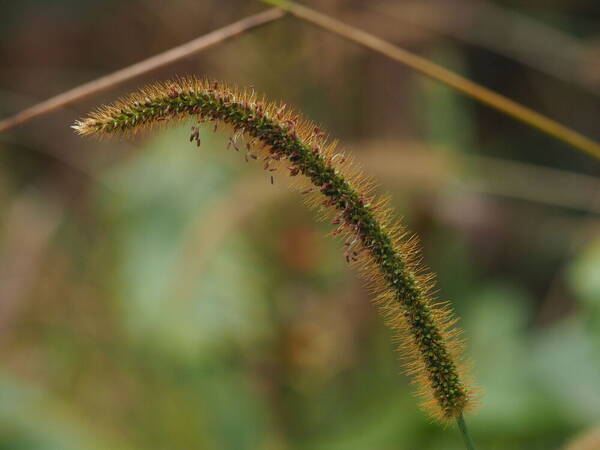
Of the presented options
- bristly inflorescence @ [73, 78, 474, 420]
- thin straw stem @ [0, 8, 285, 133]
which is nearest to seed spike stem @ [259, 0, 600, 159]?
thin straw stem @ [0, 8, 285, 133]

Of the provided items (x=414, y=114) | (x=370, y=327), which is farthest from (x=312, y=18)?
(x=414, y=114)

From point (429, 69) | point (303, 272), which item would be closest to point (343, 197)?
point (429, 69)

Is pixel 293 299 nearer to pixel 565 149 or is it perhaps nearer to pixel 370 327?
pixel 370 327

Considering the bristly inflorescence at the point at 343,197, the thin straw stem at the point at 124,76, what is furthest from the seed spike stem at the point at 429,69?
the bristly inflorescence at the point at 343,197

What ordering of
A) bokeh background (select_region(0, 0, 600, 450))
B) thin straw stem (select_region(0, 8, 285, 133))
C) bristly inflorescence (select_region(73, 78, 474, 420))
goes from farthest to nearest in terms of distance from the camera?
bokeh background (select_region(0, 0, 600, 450))
thin straw stem (select_region(0, 8, 285, 133))
bristly inflorescence (select_region(73, 78, 474, 420))

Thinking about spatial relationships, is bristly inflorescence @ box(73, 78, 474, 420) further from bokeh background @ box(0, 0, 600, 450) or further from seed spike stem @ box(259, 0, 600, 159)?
bokeh background @ box(0, 0, 600, 450)
